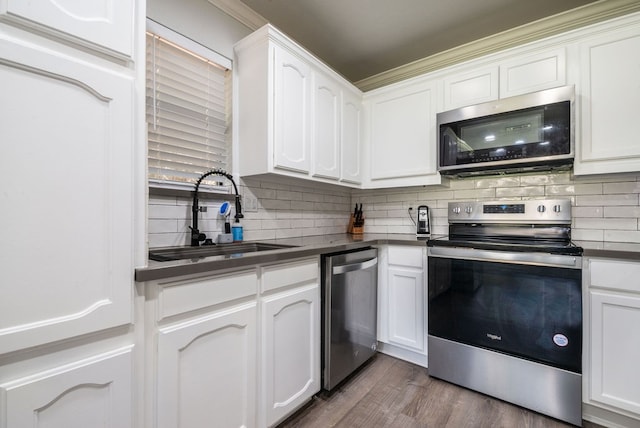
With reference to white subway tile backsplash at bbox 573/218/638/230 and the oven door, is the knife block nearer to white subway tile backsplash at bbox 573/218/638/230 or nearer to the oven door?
the oven door

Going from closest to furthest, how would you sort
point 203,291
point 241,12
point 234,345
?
point 203,291
point 234,345
point 241,12

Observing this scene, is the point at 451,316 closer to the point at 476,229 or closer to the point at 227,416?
the point at 476,229

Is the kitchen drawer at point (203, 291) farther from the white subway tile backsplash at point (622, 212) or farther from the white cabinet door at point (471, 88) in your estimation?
the white subway tile backsplash at point (622, 212)

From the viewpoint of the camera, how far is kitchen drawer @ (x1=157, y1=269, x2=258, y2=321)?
998mm

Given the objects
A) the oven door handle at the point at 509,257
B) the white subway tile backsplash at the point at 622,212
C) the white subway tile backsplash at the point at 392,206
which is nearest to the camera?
the oven door handle at the point at 509,257

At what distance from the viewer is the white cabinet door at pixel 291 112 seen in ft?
5.82

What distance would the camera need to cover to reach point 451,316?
6.13ft

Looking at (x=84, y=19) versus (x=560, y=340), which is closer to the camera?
(x=84, y=19)

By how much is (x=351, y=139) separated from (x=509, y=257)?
1.44 metres

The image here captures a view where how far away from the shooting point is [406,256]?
212cm

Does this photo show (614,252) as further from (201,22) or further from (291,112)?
(201,22)

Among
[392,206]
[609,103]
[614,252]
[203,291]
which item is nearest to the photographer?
[203,291]

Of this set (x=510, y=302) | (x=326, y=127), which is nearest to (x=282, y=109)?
(x=326, y=127)

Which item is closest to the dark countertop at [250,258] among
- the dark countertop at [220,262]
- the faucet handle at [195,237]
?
the dark countertop at [220,262]
